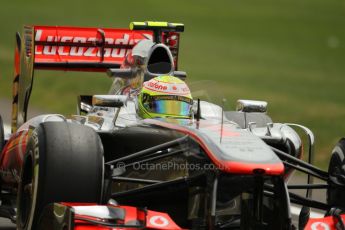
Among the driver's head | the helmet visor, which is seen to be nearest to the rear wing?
the driver's head

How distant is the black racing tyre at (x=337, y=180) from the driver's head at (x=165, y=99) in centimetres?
164

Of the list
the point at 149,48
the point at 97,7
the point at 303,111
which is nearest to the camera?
the point at 149,48

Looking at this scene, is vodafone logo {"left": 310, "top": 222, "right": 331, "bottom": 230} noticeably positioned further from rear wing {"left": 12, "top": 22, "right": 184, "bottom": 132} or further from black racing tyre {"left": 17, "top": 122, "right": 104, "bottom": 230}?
rear wing {"left": 12, "top": 22, "right": 184, "bottom": 132}

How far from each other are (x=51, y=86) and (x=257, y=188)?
50.2 ft

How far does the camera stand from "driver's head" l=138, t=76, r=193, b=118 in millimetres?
10062

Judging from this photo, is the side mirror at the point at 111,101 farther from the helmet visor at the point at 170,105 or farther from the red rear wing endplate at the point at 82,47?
the red rear wing endplate at the point at 82,47

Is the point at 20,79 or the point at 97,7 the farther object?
the point at 97,7

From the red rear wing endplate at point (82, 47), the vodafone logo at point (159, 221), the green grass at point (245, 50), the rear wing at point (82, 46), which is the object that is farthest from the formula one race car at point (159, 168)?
the green grass at point (245, 50)

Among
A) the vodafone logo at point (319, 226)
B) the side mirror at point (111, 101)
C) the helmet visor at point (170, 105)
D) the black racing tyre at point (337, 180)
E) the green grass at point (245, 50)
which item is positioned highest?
the side mirror at point (111, 101)

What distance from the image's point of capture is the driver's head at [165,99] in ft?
33.0

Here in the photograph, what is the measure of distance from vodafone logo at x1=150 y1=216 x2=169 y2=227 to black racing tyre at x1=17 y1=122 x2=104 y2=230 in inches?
27.8

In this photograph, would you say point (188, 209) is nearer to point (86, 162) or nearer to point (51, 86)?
point (86, 162)

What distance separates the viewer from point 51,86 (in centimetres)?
2278

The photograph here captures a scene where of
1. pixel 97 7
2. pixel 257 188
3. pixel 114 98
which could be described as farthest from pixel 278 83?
pixel 257 188
